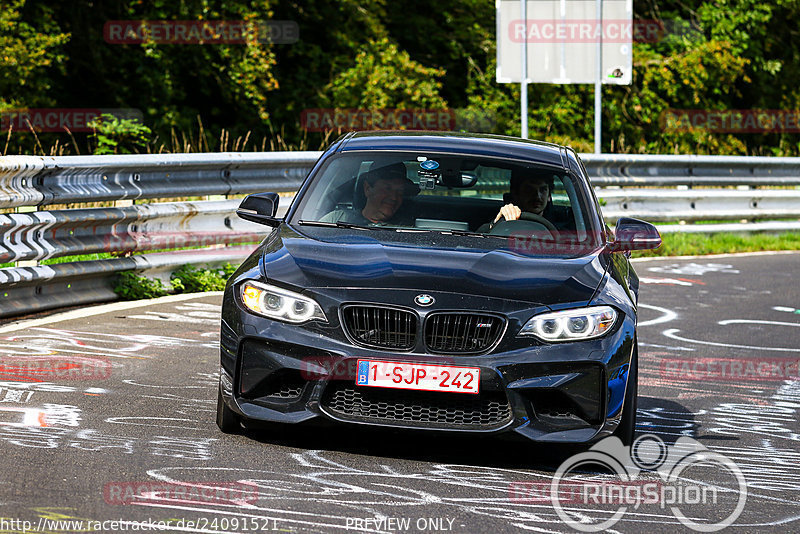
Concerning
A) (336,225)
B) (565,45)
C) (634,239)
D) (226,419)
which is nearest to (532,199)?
(634,239)

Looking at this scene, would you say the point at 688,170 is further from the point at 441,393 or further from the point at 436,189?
the point at 441,393

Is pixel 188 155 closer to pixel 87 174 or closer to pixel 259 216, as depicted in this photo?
pixel 87 174

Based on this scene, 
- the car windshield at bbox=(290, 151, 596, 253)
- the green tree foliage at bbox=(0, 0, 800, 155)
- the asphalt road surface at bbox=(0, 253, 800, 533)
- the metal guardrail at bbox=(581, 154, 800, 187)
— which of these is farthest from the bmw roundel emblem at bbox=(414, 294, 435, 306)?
the green tree foliage at bbox=(0, 0, 800, 155)

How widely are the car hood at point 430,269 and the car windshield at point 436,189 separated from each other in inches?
20.2

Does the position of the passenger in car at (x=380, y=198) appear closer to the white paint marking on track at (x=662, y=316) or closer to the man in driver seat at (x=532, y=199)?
the man in driver seat at (x=532, y=199)

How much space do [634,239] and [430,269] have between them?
138 cm

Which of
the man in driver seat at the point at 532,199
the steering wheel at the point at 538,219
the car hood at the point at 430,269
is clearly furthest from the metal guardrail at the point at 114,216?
the steering wheel at the point at 538,219

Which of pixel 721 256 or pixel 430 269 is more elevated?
pixel 430 269

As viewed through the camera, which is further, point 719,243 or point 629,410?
point 719,243

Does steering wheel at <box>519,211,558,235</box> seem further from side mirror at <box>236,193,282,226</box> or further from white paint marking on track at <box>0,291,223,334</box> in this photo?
white paint marking on track at <box>0,291,223,334</box>

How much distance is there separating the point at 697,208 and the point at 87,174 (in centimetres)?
1006

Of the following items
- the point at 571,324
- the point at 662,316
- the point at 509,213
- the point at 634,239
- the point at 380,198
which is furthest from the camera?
the point at 662,316

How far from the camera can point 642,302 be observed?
11.8m

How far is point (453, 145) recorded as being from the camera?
7.14 meters
